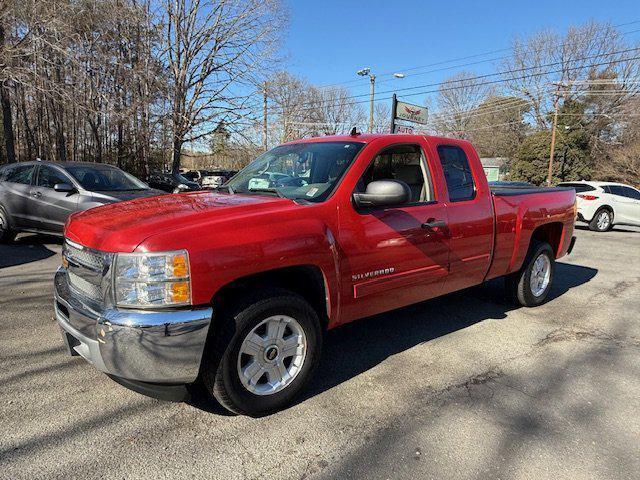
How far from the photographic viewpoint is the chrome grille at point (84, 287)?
2.70m

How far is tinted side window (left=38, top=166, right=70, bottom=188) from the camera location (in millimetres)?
7910

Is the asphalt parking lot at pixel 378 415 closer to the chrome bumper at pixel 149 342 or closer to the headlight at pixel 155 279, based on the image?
the chrome bumper at pixel 149 342

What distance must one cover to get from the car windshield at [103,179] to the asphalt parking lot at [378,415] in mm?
3597

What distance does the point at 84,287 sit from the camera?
2830mm

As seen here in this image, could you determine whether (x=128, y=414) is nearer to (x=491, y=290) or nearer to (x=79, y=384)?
(x=79, y=384)

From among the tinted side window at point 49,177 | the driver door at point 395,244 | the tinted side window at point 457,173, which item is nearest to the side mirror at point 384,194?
the driver door at point 395,244

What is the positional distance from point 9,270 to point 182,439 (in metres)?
5.17

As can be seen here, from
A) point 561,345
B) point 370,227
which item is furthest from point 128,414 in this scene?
point 561,345

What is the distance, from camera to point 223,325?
2.70 m

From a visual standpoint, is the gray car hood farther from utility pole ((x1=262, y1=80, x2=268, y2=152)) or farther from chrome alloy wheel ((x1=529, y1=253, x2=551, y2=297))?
utility pole ((x1=262, y1=80, x2=268, y2=152))

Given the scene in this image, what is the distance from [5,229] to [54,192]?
1.40 m

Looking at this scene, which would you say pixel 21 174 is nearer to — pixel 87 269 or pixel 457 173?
pixel 87 269

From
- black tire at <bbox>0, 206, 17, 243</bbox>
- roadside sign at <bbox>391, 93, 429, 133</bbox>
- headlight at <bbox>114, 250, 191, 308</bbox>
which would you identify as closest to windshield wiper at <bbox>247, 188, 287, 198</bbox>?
headlight at <bbox>114, 250, 191, 308</bbox>

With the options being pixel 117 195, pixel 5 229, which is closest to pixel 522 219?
pixel 117 195
